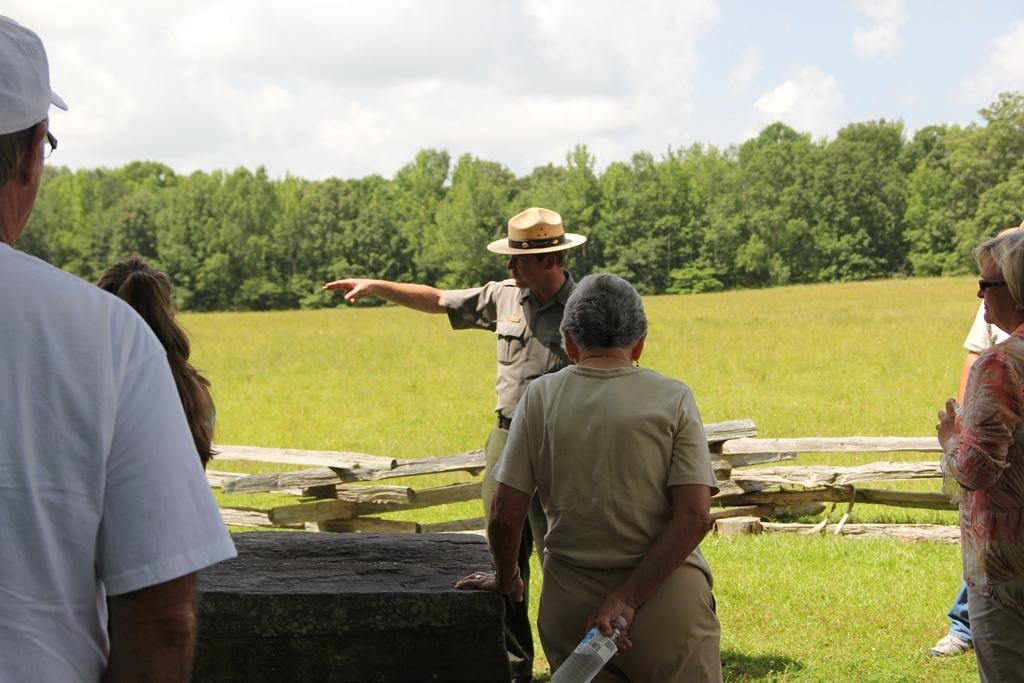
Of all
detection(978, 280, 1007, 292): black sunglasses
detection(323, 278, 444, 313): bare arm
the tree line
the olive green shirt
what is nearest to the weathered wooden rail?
detection(323, 278, 444, 313): bare arm

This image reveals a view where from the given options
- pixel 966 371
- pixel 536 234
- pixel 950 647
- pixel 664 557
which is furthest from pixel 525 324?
pixel 950 647

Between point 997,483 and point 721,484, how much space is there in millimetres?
6325

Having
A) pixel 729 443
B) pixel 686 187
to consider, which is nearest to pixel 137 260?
pixel 729 443

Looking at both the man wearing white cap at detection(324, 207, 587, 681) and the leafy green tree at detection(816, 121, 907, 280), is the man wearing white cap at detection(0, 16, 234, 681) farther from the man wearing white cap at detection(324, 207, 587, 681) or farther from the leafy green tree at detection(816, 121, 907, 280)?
the leafy green tree at detection(816, 121, 907, 280)

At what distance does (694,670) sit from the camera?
10.3 feet

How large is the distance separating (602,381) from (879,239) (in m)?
81.2

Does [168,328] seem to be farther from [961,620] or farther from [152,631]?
[961,620]

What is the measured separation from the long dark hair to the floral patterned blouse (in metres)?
2.23

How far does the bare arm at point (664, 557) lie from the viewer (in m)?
3.11

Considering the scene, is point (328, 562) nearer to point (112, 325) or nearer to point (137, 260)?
point (137, 260)

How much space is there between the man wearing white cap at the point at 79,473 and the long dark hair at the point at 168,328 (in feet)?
6.16

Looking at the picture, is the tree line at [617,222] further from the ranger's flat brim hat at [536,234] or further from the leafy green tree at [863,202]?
the ranger's flat brim hat at [536,234]

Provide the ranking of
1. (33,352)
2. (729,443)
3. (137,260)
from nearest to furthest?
(33,352) → (137,260) → (729,443)

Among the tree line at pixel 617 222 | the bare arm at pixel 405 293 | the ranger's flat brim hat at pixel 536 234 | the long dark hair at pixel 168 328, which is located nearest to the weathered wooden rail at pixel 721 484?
the bare arm at pixel 405 293
